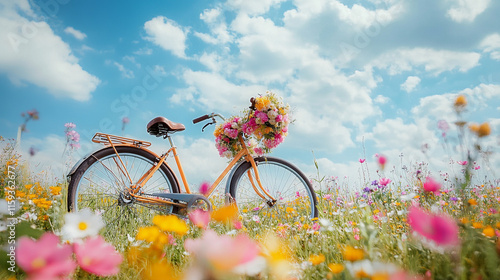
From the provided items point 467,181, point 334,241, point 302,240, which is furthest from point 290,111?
point 467,181

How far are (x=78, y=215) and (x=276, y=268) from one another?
0.72 m

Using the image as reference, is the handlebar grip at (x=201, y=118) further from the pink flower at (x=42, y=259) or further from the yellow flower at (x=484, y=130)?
the pink flower at (x=42, y=259)

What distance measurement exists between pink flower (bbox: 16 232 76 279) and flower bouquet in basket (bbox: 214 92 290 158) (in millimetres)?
3546

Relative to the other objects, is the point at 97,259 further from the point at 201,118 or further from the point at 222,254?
the point at 201,118

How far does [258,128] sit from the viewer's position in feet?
13.5

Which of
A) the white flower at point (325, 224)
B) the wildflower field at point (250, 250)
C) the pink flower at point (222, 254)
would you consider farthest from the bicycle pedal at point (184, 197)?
the pink flower at point (222, 254)

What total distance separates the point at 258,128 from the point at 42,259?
365cm

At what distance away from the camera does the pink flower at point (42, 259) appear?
49 centimetres

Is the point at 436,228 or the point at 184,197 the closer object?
the point at 436,228

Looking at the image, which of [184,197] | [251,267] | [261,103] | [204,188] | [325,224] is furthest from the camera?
[261,103]

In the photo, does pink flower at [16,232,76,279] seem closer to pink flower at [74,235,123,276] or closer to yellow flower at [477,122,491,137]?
pink flower at [74,235,123,276]

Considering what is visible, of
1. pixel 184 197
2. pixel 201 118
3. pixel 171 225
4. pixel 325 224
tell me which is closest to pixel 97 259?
pixel 171 225

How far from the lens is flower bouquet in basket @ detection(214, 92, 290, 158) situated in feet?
13.2

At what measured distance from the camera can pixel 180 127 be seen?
3857 millimetres
